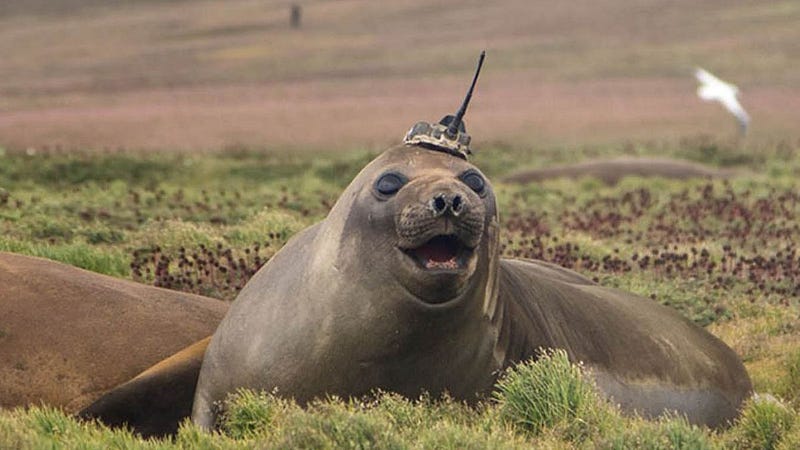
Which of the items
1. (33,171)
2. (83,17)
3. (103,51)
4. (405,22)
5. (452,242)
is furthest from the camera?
(83,17)

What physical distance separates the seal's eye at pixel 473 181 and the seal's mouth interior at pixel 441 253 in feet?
1.17

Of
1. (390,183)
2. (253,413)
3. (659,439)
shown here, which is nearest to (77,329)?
(253,413)

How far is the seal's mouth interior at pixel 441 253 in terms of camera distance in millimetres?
7293

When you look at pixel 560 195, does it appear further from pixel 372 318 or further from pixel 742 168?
pixel 372 318

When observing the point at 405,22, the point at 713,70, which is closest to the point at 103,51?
the point at 405,22

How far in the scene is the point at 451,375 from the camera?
7.62 m

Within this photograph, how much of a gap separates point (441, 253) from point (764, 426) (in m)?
1.74

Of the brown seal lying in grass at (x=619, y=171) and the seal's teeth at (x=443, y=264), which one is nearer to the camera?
the seal's teeth at (x=443, y=264)

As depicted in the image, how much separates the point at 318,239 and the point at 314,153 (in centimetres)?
2116

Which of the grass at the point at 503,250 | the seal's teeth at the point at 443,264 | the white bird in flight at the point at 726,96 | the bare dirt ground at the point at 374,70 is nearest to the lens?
the grass at the point at 503,250

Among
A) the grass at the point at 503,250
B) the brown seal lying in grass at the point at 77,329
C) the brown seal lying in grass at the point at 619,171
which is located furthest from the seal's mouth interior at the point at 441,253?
the brown seal lying in grass at the point at 619,171

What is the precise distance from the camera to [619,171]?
22953 millimetres

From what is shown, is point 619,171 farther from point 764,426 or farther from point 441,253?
point 441,253

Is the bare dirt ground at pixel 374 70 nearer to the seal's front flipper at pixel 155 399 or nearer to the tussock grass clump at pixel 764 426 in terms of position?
the seal's front flipper at pixel 155 399
